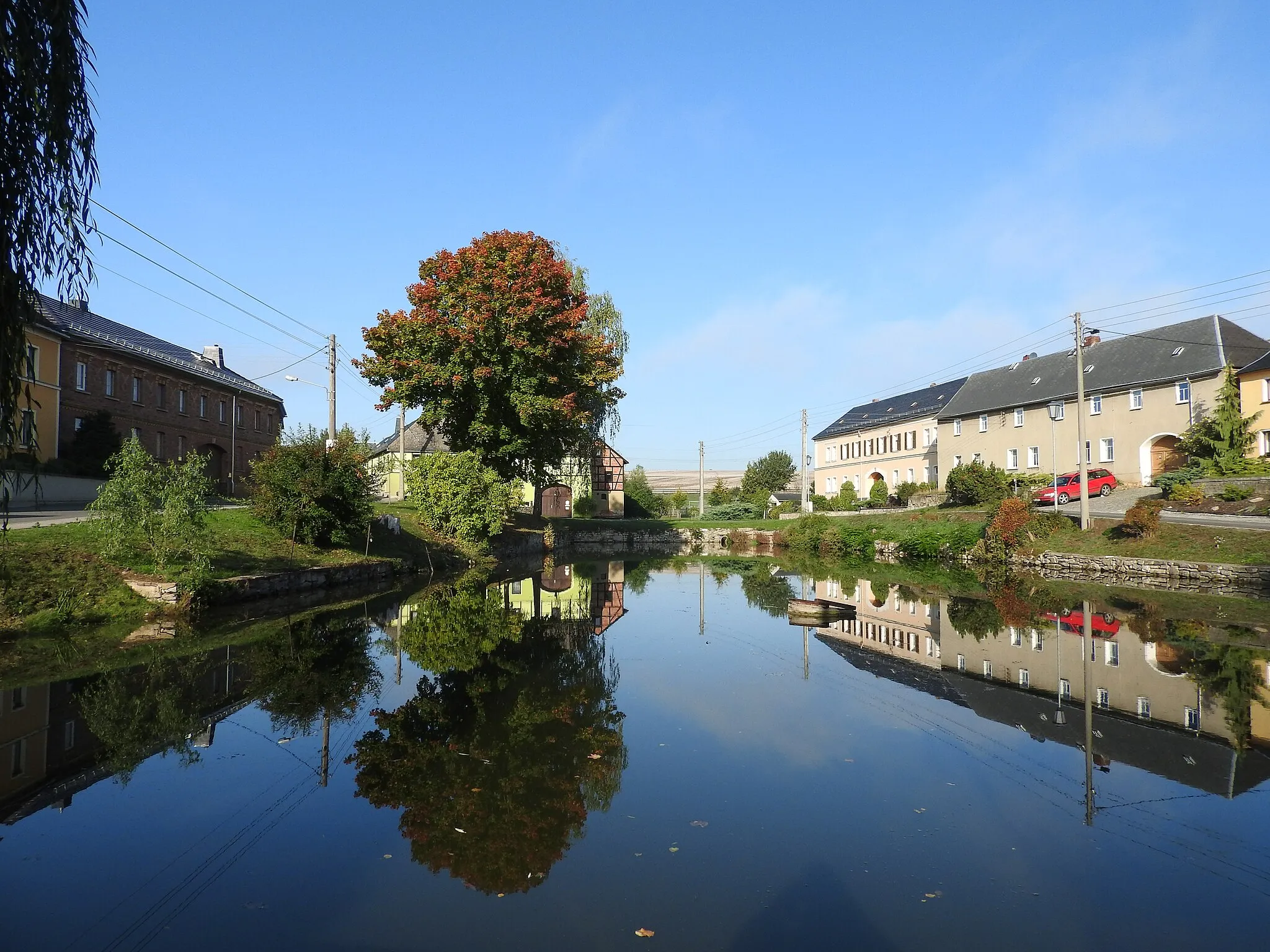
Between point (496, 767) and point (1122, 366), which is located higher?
point (1122, 366)

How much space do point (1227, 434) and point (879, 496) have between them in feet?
77.6

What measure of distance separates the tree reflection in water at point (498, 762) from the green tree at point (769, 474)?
5715 cm

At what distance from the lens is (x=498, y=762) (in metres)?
6.93

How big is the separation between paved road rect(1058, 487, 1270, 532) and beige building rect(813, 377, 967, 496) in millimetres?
18902

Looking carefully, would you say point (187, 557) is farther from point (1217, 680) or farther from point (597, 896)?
point (1217, 680)

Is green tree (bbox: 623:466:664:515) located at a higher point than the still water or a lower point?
higher

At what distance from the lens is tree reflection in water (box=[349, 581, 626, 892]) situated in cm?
527

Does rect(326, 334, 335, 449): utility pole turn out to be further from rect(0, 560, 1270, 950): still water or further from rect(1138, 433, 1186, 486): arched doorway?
rect(1138, 433, 1186, 486): arched doorway

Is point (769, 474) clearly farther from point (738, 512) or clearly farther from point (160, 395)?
point (160, 395)

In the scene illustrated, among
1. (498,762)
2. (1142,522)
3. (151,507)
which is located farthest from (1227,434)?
(151,507)

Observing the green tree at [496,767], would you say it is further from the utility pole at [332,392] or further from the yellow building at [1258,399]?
the yellow building at [1258,399]

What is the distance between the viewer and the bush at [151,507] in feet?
49.4

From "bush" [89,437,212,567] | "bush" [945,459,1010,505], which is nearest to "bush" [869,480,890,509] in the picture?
"bush" [945,459,1010,505]

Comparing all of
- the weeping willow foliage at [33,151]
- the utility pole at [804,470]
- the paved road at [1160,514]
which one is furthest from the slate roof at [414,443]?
the weeping willow foliage at [33,151]
